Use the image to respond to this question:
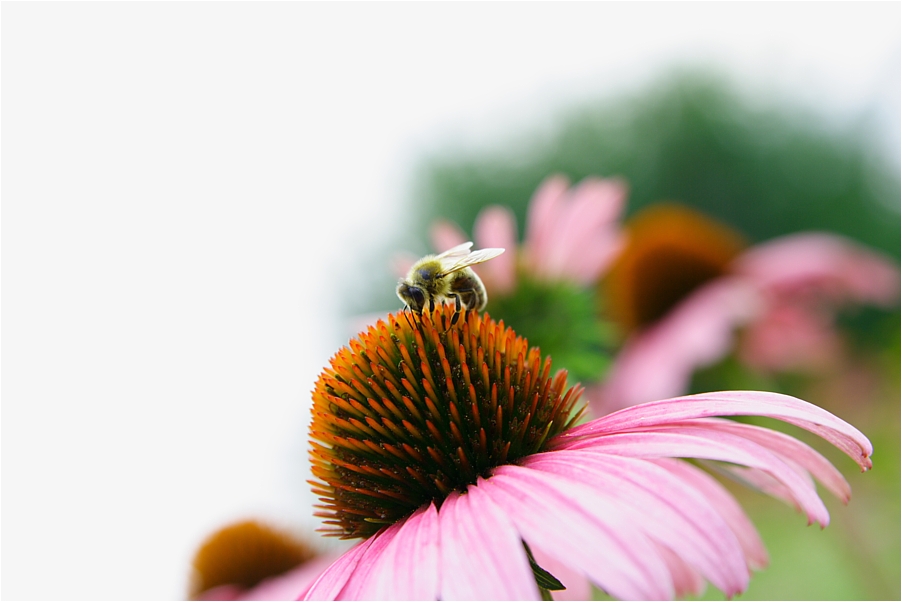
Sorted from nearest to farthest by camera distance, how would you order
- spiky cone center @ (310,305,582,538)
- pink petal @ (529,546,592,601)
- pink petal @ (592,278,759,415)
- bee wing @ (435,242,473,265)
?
spiky cone center @ (310,305,582,538), pink petal @ (529,546,592,601), bee wing @ (435,242,473,265), pink petal @ (592,278,759,415)

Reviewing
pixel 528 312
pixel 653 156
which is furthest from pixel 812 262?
pixel 653 156

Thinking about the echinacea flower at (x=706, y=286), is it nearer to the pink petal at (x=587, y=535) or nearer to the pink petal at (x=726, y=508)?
the pink petal at (x=726, y=508)

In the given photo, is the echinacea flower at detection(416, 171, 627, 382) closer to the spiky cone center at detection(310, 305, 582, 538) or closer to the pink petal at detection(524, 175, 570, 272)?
the pink petal at detection(524, 175, 570, 272)

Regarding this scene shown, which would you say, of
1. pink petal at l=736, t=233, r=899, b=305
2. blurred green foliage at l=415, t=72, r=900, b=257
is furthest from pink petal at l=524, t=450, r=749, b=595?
blurred green foliage at l=415, t=72, r=900, b=257

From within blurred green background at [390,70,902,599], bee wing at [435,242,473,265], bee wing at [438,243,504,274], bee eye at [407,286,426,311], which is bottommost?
blurred green background at [390,70,902,599]

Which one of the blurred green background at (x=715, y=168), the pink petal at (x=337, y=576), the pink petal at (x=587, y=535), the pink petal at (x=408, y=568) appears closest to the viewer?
the pink petal at (x=587, y=535)

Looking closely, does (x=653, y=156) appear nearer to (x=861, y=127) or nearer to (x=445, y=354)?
(x=861, y=127)

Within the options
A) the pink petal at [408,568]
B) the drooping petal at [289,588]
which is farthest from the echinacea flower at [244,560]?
the pink petal at [408,568]

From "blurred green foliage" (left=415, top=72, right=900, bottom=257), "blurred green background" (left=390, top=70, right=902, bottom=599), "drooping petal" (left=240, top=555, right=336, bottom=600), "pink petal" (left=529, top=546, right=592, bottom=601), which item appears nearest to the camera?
"pink petal" (left=529, top=546, right=592, bottom=601)

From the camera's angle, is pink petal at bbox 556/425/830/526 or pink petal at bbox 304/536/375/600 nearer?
pink petal at bbox 556/425/830/526

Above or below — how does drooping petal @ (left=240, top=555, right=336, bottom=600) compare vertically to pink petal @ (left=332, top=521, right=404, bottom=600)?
Result: below

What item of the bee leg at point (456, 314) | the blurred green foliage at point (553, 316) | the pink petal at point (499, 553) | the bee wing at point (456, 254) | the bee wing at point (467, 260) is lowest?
the blurred green foliage at point (553, 316)
